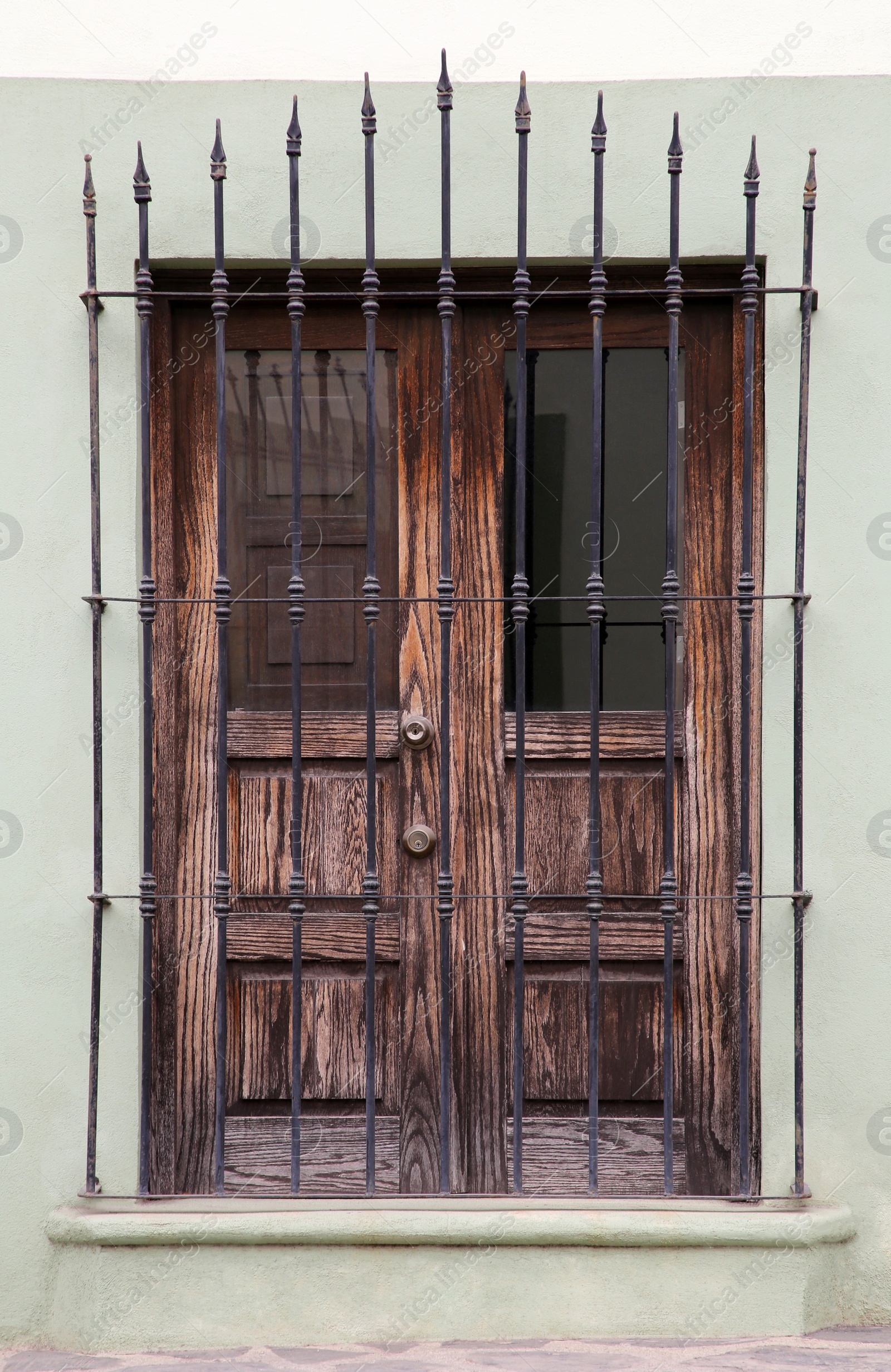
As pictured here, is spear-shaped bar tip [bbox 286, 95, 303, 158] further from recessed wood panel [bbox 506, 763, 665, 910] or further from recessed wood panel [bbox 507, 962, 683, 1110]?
recessed wood panel [bbox 507, 962, 683, 1110]

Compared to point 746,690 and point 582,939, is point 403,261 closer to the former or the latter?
point 746,690

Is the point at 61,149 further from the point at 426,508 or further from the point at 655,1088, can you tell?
the point at 655,1088

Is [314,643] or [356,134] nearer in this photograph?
[356,134]

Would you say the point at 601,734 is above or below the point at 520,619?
Answer: below

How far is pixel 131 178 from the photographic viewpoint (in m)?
2.65

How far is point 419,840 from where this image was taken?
2.79m

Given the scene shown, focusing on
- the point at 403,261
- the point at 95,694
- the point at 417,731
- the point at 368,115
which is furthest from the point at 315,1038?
the point at 368,115

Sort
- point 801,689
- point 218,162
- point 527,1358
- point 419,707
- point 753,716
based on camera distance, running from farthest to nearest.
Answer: point 419,707 < point 753,716 < point 801,689 < point 218,162 < point 527,1358

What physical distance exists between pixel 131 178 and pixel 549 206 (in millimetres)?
1021

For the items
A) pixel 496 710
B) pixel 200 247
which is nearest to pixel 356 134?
pixel 200 247

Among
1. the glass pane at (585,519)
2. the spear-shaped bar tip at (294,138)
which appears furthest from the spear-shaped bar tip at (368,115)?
the glass pane at (585,519)

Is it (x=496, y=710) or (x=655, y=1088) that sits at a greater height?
(x=496, y=710)

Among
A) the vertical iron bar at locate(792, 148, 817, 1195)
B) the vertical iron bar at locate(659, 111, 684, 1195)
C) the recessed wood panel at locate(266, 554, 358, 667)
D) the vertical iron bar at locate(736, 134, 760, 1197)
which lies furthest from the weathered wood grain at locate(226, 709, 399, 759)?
the vertical iron bar at locate(792, 148, 817, 1195)

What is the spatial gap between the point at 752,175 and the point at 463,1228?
8.25 feet
